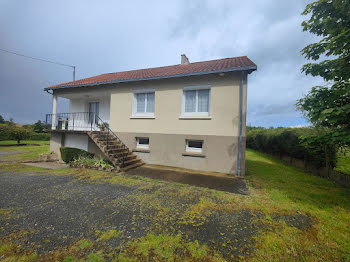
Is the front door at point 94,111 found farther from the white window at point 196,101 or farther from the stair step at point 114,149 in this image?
the white window at point 196,101

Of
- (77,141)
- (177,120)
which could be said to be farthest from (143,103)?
(77,141)

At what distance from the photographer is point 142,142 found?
8.98m

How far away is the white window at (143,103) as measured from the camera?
8.80m

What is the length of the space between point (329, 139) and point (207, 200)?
13.1 feet

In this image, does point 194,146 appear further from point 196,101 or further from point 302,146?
point 302,146

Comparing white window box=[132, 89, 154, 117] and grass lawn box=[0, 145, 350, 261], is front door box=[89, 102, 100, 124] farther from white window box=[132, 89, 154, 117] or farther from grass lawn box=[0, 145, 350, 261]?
grass lawn box=[0, 145, 350, 261]

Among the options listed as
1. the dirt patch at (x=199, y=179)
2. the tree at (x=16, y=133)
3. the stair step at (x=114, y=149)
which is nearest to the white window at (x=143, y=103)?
the stair step at (x=114, y=149)

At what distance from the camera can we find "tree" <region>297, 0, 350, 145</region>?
13.1 feet

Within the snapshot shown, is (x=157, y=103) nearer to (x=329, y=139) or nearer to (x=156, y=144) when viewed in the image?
(x=156, y=144)

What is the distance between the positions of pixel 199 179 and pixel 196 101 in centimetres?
399

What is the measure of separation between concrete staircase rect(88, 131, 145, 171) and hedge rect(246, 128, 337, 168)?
282 inches

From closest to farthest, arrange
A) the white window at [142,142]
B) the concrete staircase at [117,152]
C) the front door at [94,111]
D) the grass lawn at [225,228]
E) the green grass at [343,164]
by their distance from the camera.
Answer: the grass lawn at [225,228] → the concrete staircase at [117,152] → the green grass at [343,164] → the white window at [142,142] → the front door at [94,111]

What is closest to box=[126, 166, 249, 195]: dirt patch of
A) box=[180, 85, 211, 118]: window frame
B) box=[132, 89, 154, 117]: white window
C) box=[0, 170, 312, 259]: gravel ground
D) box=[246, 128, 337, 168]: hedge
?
box=[0, 170, 312, 259]: gravel ground

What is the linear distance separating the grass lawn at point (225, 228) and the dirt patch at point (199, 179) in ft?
1.59
